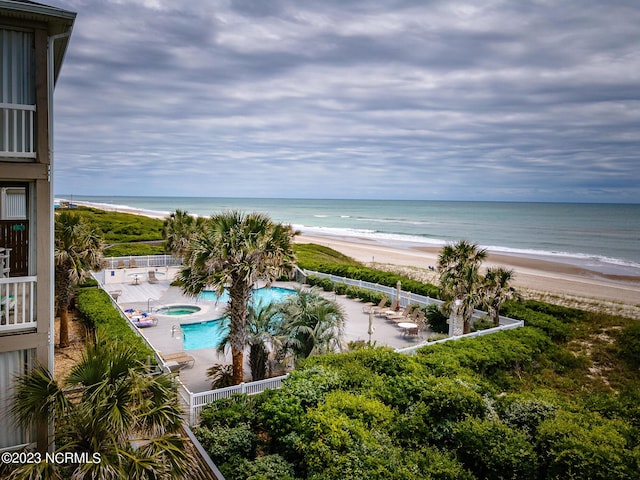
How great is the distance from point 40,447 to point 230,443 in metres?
2.88

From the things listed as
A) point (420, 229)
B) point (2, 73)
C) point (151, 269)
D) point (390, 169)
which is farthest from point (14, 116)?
point (390, 169)

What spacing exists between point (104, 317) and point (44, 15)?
35.9 ft

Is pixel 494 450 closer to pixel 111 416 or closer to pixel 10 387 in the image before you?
pixel 111 416

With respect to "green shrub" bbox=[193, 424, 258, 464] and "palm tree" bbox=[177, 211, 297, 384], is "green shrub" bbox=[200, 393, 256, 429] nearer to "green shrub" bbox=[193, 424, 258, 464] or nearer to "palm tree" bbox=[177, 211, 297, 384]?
"green shrub" bbox=[193, 424, 258, 464]

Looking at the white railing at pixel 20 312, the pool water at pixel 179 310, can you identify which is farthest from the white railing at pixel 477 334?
the pool water at pixel 179 310

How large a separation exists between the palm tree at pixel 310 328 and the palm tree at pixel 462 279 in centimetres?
590

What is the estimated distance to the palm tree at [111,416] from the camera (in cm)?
451

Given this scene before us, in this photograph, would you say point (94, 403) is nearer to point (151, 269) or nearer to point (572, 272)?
point (151, 269)

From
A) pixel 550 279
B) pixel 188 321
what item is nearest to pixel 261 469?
pixel 188 321

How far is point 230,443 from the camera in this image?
7281mm

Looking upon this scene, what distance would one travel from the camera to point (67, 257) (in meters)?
13.5

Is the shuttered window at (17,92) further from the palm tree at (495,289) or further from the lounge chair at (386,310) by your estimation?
the lounge chair at (386,310)

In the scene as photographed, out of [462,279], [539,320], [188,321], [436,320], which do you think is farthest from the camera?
[436,320]

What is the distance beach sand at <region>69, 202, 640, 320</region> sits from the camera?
2301cm
